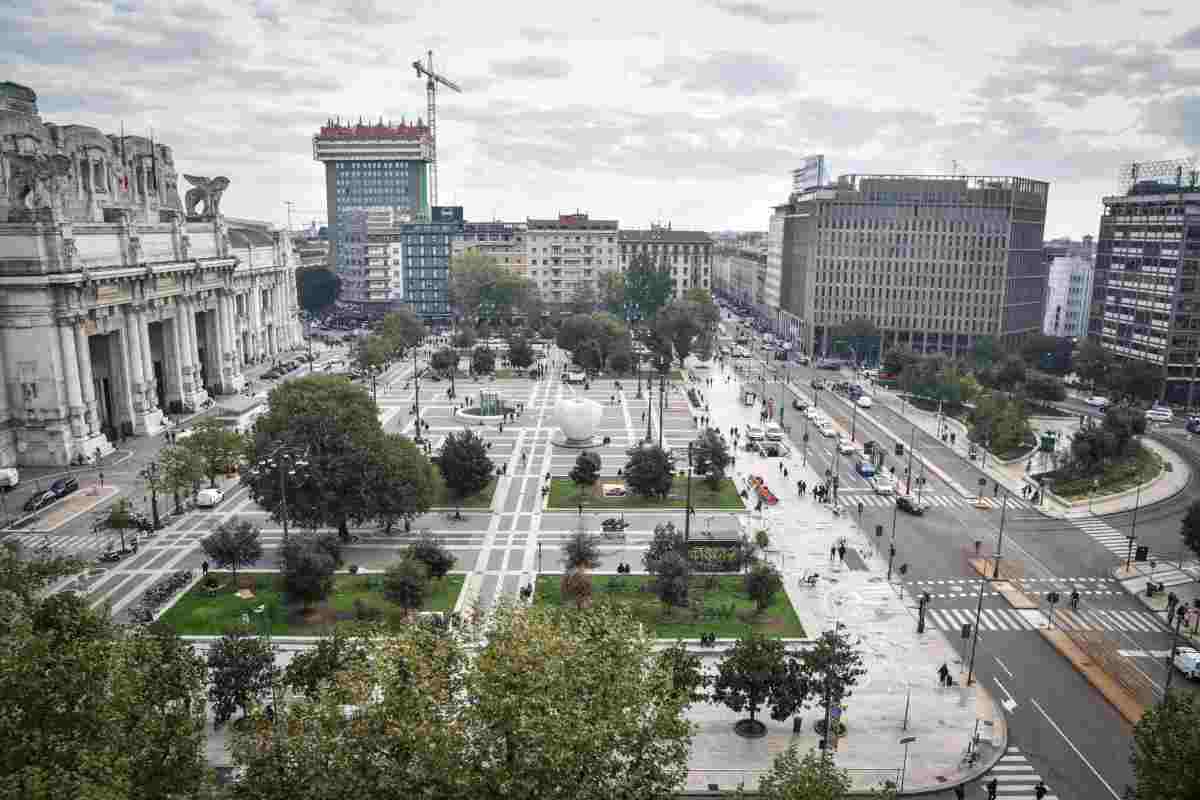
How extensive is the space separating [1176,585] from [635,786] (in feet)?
151

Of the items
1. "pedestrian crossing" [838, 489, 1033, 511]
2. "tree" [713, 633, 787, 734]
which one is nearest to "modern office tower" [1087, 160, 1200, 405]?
"pedestrian crossing" [838, 489, 1033, 511]

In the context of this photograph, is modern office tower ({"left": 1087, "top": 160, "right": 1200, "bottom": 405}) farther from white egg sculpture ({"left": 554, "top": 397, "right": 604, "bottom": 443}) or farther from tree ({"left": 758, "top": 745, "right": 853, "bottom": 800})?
tree ({"left": 758, "top": 745, "right": 853, "bottom": 800})

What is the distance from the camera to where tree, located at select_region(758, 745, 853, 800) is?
23406 millimetres

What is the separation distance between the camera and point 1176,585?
52281mm

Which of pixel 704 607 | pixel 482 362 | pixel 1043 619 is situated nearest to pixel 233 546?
pixel 704 607

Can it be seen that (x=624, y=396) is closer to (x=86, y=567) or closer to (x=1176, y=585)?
(x=1176, y=585)

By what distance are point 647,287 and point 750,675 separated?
128358 millimetres

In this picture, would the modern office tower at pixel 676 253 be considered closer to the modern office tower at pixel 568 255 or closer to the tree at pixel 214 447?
the modern office tower at pixel 568 255

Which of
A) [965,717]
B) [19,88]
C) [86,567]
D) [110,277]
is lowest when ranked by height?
[965,717]

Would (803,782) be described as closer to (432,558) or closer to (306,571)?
(432,558)

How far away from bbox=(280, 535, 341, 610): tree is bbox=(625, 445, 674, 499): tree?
24.5m

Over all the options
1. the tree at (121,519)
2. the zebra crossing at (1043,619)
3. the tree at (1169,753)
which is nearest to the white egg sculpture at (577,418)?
the tree at (121,519)

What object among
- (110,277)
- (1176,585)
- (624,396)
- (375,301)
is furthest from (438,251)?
(1176,585)

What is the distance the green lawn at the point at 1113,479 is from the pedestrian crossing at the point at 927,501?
14.7 feet
